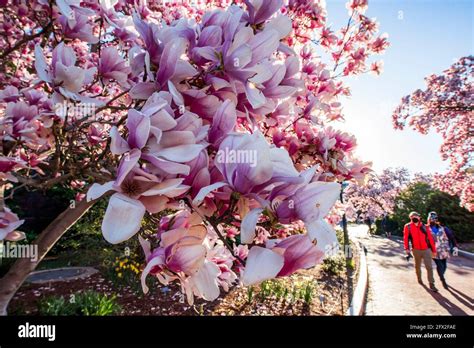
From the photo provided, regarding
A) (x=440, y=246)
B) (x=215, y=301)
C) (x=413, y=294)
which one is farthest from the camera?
(x=440, y=246)

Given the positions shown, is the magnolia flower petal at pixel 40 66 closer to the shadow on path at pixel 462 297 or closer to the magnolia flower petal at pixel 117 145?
the magnolia flower petal at pixel 117 145

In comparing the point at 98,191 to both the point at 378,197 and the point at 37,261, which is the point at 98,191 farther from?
the point at 378,197

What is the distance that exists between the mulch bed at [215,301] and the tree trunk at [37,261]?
6.42ft

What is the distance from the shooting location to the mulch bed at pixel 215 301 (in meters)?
4.66

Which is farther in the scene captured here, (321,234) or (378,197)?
(378,197)

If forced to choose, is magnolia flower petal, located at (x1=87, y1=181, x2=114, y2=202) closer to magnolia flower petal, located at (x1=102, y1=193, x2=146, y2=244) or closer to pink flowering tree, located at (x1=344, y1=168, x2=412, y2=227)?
magnolia flower petal, located at (x1=102, y1=193, x2=146, y2=244)

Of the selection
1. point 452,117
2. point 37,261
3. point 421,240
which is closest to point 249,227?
point 37,261

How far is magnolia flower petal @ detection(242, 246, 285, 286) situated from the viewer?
0.54m

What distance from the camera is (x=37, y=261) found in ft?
7.59

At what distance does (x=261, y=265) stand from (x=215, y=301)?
4.87 meters

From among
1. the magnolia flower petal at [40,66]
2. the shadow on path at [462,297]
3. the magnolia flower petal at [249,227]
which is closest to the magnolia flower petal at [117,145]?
the magnolia flower petal at [249,227]

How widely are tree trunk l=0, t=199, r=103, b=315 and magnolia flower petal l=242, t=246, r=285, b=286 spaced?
206cm
